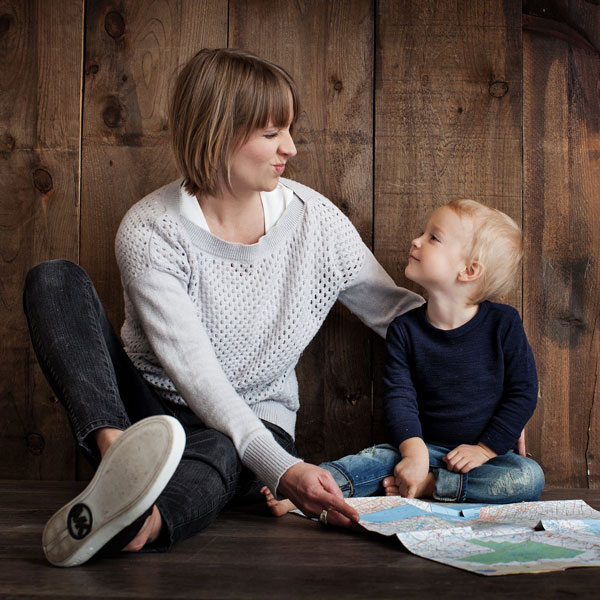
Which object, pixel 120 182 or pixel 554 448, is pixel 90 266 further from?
pixel 554 448

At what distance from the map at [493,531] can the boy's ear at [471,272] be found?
45 centimetres

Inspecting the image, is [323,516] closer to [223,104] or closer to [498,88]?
[223,104]

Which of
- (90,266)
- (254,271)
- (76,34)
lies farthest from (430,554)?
(76,34)

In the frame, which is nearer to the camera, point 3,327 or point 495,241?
point 495,241

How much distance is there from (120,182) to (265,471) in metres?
0.85

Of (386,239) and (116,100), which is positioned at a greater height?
(116,100)

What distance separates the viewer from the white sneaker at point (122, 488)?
79 cm

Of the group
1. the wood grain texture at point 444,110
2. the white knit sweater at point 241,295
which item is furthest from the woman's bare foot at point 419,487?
the wood grain texture at point 444,110

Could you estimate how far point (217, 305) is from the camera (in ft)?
4.34

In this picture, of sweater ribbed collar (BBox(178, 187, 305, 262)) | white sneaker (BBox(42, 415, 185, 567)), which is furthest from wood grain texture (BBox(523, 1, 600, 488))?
white sneaker (BBox(42, 415, 185, 567))

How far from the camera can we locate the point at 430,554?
0.91m

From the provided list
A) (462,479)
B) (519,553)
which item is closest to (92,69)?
(462,479)

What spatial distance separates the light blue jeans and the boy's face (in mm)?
366

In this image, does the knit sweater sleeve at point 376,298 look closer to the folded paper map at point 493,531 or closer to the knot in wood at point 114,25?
the folded paper map at point 493,531
